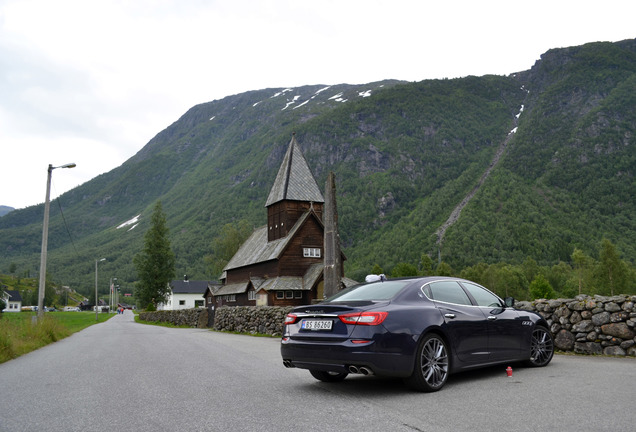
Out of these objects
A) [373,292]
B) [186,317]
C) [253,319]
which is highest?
[373,292]

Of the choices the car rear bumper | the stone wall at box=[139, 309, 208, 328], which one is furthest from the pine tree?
the car rear bumper

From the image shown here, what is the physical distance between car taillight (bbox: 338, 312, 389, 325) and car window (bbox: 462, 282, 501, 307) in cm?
225

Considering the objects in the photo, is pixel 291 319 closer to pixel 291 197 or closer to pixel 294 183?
pixel 291 197

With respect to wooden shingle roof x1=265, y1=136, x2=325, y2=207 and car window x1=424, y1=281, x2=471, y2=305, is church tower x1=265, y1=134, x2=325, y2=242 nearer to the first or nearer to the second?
wooden shingle roof x1=265, y1=136, x2=325, y2=207

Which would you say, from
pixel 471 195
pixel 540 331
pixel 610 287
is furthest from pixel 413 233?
pixel 540 331

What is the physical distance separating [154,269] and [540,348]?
65883 millimetres

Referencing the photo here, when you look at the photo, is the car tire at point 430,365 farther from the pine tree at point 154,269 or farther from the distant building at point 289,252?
the pine tree at point 154,269

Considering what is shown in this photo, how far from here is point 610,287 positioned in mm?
66375

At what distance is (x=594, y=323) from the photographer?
10438 mm

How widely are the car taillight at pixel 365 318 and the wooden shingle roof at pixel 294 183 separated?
3977 centimetres

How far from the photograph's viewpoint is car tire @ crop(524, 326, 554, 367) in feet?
28.1

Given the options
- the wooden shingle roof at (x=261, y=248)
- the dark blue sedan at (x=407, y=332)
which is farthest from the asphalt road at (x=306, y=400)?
the wooden shingle roof at (x=261, y=248)

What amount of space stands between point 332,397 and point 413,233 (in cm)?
13928

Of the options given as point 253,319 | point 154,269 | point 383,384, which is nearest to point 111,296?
point 154,269
